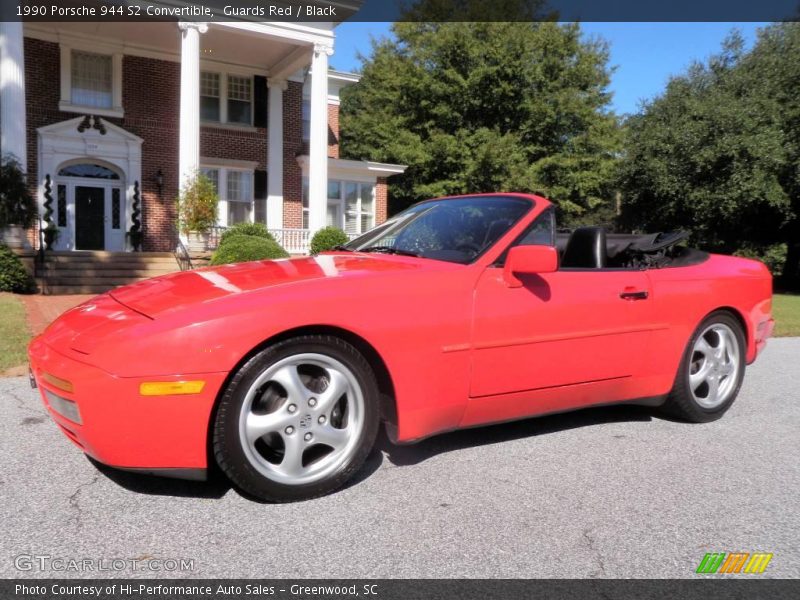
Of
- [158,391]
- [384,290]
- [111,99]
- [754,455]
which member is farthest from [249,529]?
[111,99]

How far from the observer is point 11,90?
14547mm

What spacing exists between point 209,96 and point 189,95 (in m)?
3.73

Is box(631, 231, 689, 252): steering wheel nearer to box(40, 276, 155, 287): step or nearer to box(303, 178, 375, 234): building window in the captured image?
box(40, 276, 155, 287): step

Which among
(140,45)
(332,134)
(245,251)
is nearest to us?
(245,251)

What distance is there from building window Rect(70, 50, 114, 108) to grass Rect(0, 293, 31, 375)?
331 inches

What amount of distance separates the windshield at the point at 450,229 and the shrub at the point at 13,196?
41.0ft

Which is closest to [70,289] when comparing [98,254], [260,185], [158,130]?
[98,254]

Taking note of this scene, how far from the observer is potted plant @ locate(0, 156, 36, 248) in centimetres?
1377

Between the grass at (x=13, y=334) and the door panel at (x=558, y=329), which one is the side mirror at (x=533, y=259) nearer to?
the door panel at (x=558, y=329)

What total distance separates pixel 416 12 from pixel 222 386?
2985 centimetres

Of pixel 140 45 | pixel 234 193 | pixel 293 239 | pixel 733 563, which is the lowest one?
pixel 733 563

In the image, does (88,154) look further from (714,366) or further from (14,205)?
(714,366)

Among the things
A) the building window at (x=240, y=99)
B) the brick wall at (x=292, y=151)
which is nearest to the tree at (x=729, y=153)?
the brick wall at (x=292, y=151)

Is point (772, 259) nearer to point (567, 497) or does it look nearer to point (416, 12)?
point (416, 12)
